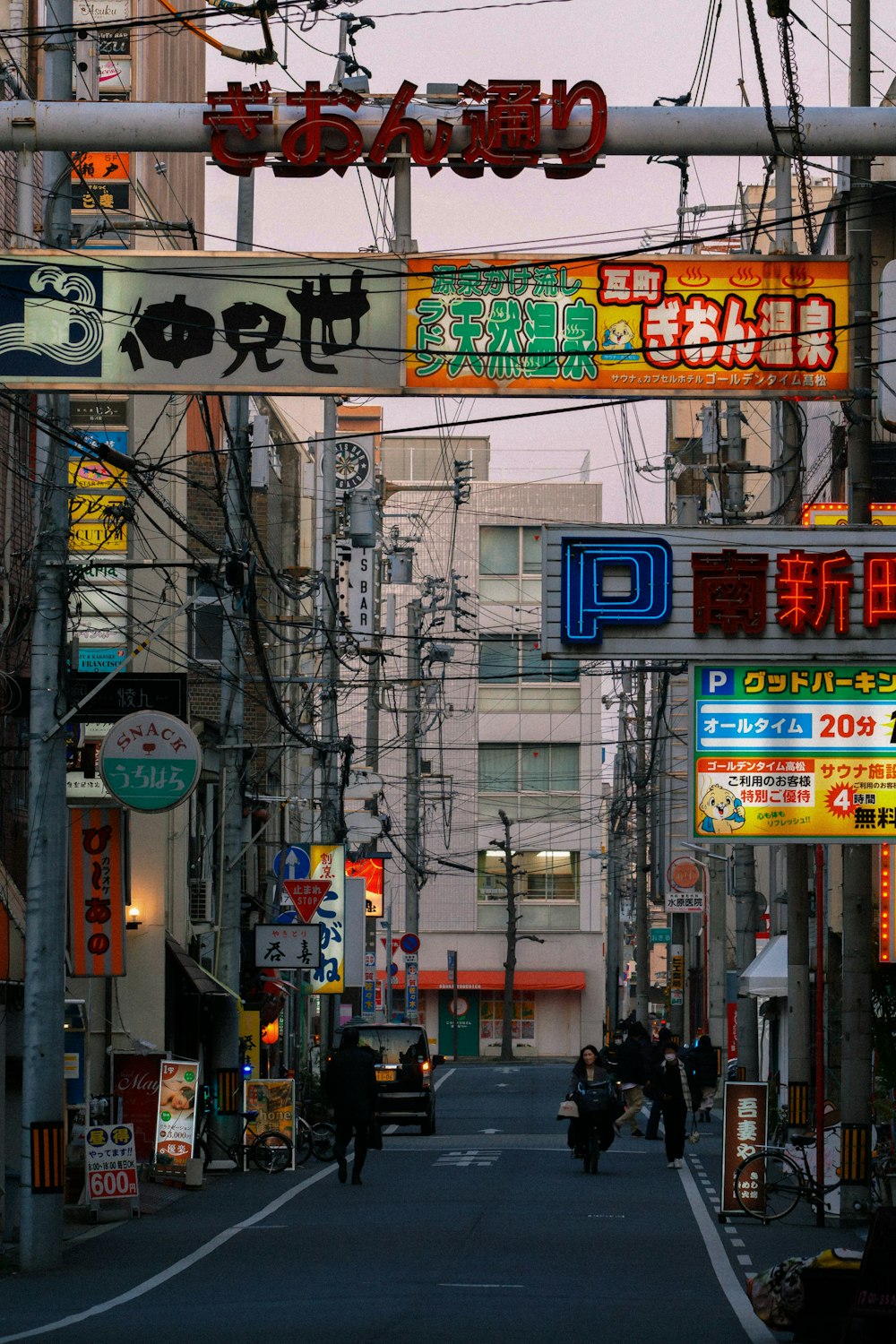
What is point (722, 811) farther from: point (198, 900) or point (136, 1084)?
point (198, 900)

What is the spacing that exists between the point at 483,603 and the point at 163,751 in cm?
6228

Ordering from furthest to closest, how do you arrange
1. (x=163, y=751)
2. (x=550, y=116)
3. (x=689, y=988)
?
1. (x=689, y=988)
2. (x=163, y=751)
3. (x=550, y=116)

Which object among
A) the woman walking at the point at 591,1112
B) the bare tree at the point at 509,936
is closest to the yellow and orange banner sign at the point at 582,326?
the woman walking at the point at 591,1112

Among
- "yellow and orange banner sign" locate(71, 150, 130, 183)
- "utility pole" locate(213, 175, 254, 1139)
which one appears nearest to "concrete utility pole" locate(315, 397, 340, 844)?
"yellow and orange banner sign" locate(71, 150, 130, 183)

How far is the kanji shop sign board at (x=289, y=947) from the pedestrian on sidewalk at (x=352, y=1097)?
199 inches

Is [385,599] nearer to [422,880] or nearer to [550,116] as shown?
[422,880]

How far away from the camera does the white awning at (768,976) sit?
33.2 m

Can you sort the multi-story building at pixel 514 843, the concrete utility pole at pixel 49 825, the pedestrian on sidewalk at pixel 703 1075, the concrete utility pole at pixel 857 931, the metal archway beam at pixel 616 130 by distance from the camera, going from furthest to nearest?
1. the multi-story building at pixel 514 843
2. the pedestrian on sidewalk at pixel 703 1075
3. the concrete utility pole at pixel 857 931
4. the concrete utility pole at pixel 49 825
5. the metal archway beam at pixel 616 130

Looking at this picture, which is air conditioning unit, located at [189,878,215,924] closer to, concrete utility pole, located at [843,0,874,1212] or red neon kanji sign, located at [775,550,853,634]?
concrete utility pole, located at [843,0,874,1212]

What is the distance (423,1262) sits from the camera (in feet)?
56.3

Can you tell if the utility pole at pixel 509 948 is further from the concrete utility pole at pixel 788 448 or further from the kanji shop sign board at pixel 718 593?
the kanji shop sign board at pixel 718 593

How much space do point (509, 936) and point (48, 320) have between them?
59057 millimetres

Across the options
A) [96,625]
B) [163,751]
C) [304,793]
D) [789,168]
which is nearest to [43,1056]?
[163,751]

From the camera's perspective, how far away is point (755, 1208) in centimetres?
2155
